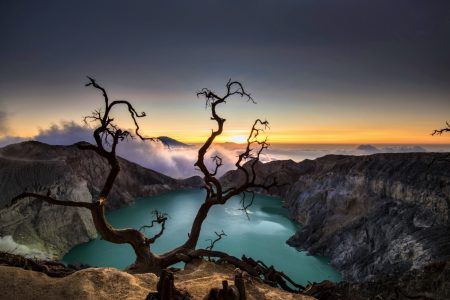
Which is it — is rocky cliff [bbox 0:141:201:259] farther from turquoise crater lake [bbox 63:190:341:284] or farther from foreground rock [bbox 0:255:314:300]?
foreground rock [bbox 0:255:314:300]

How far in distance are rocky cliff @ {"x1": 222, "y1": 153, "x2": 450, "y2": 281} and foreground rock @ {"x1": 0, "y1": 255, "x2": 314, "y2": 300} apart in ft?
45.4

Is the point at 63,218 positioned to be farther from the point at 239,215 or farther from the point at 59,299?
the point at 59,299

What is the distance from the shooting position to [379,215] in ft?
119

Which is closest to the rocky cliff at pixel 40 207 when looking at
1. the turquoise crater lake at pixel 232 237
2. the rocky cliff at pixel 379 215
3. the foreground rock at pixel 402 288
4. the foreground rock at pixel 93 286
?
the turquoise crater lake at pixel 232 237

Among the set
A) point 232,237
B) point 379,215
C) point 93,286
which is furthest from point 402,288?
point 232,237

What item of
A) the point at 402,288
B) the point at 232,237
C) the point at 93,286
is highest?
the point at 93,286

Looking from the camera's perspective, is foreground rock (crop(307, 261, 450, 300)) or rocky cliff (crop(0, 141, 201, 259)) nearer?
foreground rock (crop(307, 261, 450, 300))

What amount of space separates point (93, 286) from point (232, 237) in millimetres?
42696

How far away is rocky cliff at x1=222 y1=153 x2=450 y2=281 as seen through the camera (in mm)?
26953

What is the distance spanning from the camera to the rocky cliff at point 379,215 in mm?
26953

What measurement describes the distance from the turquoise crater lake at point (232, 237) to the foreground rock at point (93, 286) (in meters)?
27.3

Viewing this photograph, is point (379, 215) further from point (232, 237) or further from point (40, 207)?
point (40, 207)

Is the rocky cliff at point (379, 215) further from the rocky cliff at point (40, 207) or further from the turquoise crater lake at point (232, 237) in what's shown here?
the rocky cliff at point (40, 207)

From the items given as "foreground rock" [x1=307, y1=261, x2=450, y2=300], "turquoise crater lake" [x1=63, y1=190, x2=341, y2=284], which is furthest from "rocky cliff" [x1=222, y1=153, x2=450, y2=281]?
"foreground rock" [x1=307, y1=261, x2=450, y2=300]
